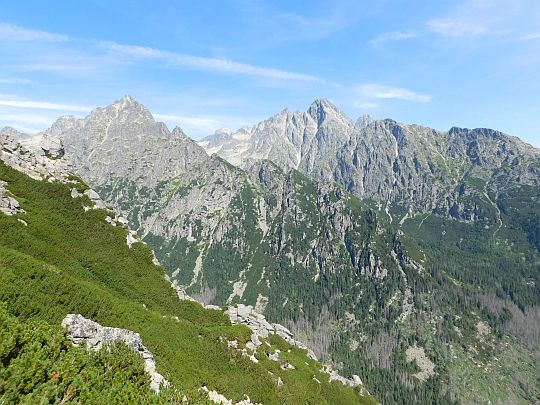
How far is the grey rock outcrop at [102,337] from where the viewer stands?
38.1m

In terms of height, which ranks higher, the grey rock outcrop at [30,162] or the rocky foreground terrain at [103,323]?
the grey rock outcrop at [30,162]

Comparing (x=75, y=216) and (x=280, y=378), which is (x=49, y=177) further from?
(x=280, y=378)

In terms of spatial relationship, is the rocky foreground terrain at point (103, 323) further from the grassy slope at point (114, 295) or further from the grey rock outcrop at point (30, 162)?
the grey rock outcrop at point (30, 162)

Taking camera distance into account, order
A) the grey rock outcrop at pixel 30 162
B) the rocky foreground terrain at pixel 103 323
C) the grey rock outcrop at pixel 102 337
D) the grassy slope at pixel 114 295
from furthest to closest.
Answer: the grey rock outcrop at pixel 30 162
the grassy slope at pixel 114 295
the grey rock outcrop at pixel 102 337
the rocky foreground terrain at pixel 103 323

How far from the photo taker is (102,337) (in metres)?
39.8

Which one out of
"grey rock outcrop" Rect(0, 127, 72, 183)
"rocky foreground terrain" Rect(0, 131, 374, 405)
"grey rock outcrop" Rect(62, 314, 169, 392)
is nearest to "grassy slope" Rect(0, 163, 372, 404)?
"rocky foreground terrain" Rect(0, 131, 374, 405)

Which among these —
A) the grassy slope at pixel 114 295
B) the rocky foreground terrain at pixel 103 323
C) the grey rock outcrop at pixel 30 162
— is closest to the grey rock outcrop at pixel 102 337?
the rocky foreground terrain at pixel 103 323

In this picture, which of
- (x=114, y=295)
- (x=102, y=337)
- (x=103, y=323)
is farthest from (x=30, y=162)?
(x=102, y=337)

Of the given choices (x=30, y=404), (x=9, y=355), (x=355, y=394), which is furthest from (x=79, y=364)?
(x=355, y=394)

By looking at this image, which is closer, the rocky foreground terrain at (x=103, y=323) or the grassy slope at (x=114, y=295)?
the rocky foreground terrain at (x=103, y=323)

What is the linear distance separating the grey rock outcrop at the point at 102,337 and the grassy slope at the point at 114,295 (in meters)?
2.30

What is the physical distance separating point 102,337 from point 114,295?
2696 cm

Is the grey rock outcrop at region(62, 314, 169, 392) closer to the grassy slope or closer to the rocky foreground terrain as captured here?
the rocky foreground terrain

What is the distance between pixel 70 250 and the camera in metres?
73.8
